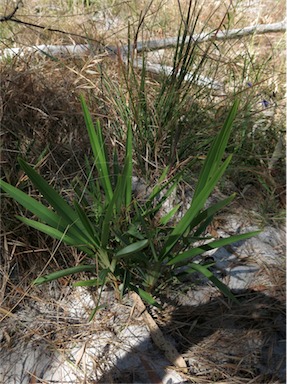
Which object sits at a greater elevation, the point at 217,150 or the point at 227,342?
the point at 217,150

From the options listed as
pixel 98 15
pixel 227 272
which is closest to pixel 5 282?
pixel 227 272

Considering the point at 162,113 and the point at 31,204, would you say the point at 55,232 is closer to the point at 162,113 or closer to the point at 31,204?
the point at 31,204

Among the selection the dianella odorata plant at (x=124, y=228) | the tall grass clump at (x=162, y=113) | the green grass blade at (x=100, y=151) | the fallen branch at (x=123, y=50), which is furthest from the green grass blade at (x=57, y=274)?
the fallen branch at (x=123, y=50)

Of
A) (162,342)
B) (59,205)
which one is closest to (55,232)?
(59,205)

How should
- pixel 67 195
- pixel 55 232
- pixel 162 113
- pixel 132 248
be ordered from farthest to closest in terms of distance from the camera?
pixel 162 113 → pixel 67 195 → pixel 55 232 → pixel 132 248

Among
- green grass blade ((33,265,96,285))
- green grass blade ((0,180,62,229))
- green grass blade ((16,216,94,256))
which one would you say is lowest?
green grass blade ((33,265,96,285))

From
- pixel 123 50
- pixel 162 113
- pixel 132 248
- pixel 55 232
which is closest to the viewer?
pixel 132 248

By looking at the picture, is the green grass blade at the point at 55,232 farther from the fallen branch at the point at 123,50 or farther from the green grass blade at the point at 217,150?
the fallen branch at the point at 123,50

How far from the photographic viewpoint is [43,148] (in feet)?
5.92

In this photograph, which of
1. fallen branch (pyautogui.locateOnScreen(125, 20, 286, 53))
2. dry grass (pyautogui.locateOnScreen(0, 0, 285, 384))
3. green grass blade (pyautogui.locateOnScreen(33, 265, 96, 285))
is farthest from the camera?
fallen branch (pyautogui.locateOnScreen(125, 20, 286, 53))

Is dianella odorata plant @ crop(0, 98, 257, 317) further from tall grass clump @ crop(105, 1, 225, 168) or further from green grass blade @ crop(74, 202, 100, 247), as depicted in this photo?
tall grass clump @ crop(105, 1, 225, 168)

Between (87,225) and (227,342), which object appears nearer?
(87,225)

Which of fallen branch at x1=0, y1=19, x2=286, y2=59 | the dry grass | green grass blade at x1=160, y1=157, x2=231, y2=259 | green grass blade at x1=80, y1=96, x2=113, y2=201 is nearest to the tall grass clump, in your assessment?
the dry grass

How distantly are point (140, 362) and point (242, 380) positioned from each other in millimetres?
311
